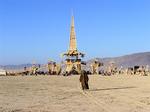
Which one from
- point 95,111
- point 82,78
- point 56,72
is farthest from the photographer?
point 56,72

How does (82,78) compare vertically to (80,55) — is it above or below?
below

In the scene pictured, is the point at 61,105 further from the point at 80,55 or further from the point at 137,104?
the point at 80,55

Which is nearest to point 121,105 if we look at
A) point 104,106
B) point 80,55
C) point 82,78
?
point 104,106

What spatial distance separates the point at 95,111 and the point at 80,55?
6147cm

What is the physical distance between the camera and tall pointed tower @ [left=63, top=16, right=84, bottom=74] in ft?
233

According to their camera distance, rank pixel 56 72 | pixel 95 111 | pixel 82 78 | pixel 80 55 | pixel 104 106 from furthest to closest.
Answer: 1. pixel 80 55
2. pixel 56 72
3. pixel 82 78
4. pixel 104 106
5. pixel 95 111

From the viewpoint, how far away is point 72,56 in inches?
3091

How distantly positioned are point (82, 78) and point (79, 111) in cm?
1357

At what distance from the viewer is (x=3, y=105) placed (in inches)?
719

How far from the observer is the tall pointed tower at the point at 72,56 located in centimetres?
7088

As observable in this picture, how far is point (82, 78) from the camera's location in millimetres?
29609

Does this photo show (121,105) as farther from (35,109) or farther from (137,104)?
(35,109)

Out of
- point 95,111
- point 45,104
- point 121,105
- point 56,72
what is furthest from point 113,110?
point 56,72

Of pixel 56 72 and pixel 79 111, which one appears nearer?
pixel 79 111
